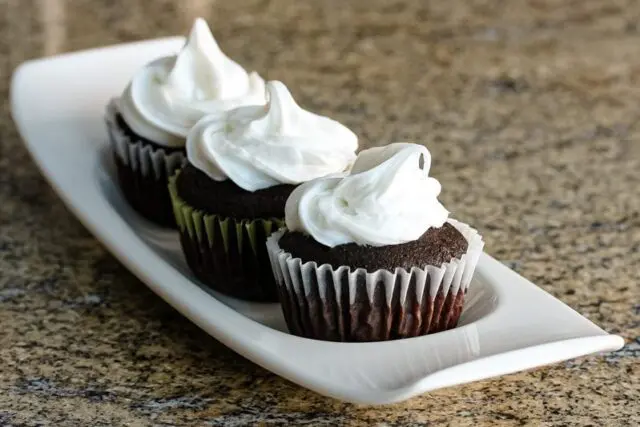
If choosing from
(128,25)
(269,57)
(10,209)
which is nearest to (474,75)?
(269,57)

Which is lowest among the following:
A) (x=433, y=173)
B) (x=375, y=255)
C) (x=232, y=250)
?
(x=433, y=173)

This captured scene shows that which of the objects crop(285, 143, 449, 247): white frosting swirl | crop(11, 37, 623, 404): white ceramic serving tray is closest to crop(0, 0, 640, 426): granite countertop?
crop(11, 37, 623, 404): white ceramic serving tray

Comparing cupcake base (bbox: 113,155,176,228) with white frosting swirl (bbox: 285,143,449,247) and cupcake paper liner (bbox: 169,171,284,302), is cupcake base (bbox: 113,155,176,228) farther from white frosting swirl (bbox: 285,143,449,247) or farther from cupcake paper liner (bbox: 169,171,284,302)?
white frosting swirl (bbox: 285,143,449,247)

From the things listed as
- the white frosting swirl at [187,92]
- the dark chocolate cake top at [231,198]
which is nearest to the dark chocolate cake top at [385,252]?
the dark chocolate cake top at [231,198]

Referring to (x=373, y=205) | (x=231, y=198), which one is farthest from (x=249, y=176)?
(x=373, y=205)

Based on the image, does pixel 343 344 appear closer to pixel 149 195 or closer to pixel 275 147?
pixel 275 147

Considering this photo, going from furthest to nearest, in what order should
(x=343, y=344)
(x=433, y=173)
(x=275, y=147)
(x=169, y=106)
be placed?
(x=433, y=173) < (x=169, y=106) < (x=275, y=147) < (x=343, y=344)
